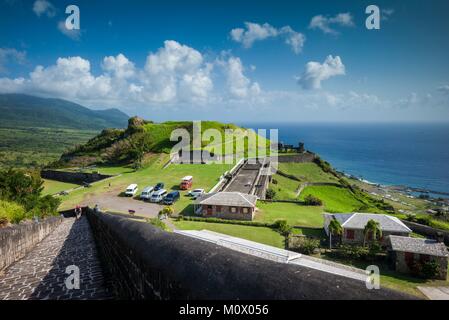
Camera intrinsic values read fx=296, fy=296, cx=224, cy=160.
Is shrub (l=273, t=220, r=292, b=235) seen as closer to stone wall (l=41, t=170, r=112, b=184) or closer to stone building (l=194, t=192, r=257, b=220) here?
stone building (l=194, t=192, r=257, b=220)

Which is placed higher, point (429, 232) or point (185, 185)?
point (185, 185)

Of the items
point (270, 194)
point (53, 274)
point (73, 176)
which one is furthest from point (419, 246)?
point (73, 176)

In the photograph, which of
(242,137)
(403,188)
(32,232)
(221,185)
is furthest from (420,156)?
(32,232)

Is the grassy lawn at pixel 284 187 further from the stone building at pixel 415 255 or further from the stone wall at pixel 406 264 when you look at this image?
the stone wall at pixel 406 264

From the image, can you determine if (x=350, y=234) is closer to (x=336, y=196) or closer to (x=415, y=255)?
(x=415, y=255)
